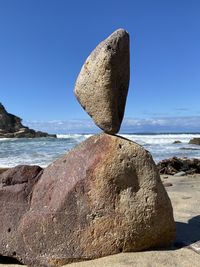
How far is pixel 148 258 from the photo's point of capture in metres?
3.25

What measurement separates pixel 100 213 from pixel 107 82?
114 cm

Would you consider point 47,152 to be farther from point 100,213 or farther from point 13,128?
point 13,128

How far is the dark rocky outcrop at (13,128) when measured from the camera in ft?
165

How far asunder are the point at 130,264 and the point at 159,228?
0.50 meters

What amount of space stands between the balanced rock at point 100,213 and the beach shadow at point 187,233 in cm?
12

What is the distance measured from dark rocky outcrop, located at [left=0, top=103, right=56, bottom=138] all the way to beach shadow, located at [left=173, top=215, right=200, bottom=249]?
151ft

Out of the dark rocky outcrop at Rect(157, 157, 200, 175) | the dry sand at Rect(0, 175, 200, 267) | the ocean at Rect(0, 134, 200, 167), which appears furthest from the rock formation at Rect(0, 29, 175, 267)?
the ocean at Rect(0, 134, 200, 167)

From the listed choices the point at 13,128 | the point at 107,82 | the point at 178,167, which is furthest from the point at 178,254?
the point at 13,128

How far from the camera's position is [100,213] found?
344cm

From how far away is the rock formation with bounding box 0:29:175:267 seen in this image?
341cm

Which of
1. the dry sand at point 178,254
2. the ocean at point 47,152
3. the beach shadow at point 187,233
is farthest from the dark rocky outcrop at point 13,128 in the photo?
the beach shadow at point 187,233

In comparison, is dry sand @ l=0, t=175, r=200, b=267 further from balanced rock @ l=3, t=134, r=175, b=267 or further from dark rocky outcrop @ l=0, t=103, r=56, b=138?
dark rocky outcrop @ l=0, t=103, r=56, b=138

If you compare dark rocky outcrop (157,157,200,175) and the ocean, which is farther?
the ocean

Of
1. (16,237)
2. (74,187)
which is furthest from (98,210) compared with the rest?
(16,237)
